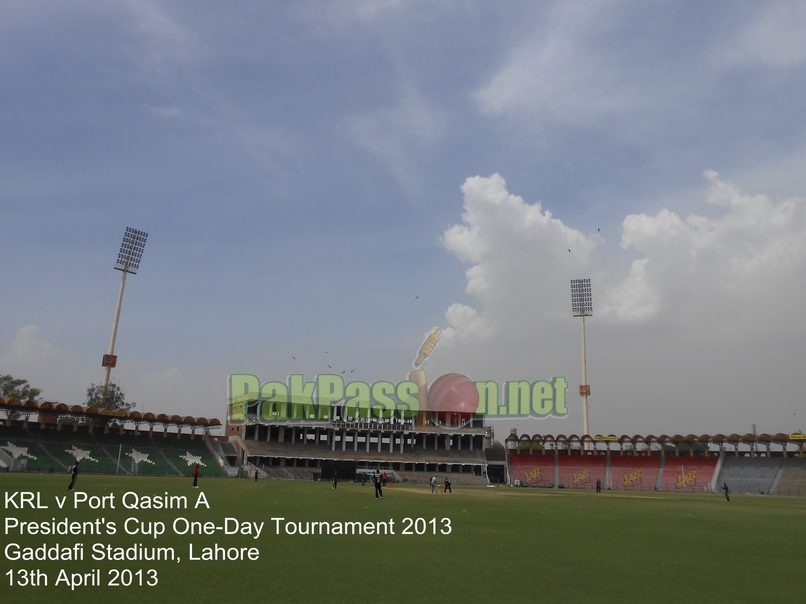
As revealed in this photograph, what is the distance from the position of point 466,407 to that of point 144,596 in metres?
88.5

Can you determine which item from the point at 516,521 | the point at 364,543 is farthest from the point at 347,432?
the point at 364,543

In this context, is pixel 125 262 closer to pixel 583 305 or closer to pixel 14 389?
pixel 14 389

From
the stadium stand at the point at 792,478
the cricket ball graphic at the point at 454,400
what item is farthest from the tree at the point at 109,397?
the stadium stand at the point at 792,478

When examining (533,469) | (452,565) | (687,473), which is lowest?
(533,469)

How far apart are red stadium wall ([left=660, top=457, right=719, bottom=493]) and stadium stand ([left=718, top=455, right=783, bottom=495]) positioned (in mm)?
1802

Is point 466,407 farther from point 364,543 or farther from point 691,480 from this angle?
point 364,543

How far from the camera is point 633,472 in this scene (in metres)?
84.6

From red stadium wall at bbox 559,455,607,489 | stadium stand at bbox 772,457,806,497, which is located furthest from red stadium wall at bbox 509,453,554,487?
stadium stand at bbox 772,457,806,497

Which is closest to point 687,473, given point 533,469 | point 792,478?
point 792,478

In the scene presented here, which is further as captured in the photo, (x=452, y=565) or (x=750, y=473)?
(x=750, y=473)

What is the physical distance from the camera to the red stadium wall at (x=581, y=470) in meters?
84.9

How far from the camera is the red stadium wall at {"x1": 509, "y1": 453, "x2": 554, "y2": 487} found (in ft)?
284

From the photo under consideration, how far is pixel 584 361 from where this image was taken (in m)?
97.9

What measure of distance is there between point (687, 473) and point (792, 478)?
12.4m
